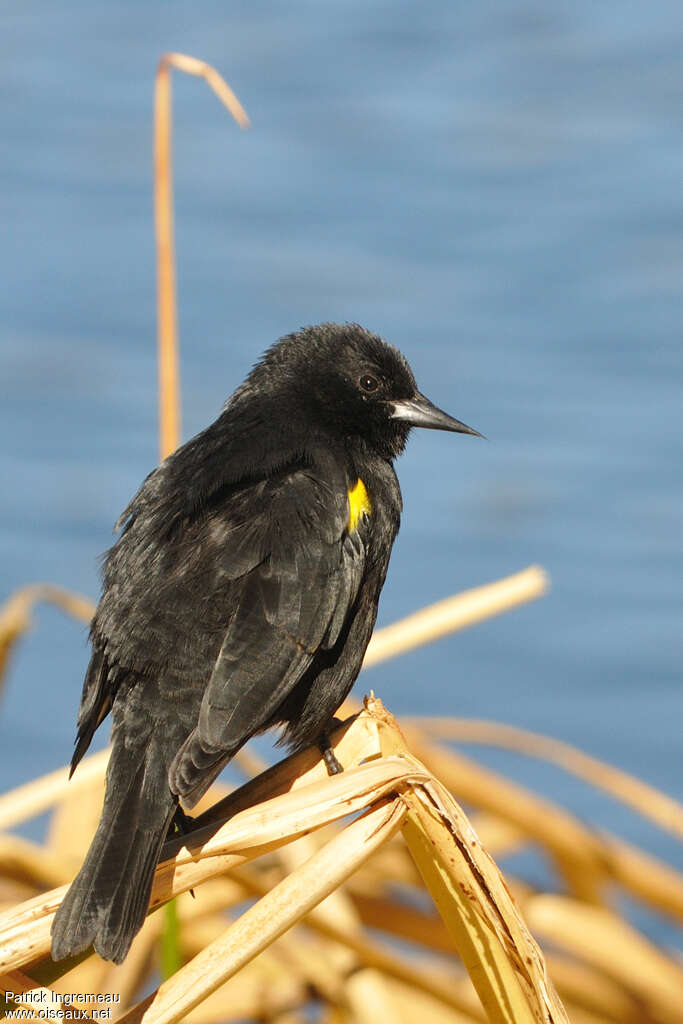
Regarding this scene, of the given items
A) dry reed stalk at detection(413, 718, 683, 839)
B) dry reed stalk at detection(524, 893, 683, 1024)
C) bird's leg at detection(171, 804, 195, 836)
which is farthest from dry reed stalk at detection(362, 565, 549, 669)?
dry reed stalk at detection(524, 893, 683, 1024)

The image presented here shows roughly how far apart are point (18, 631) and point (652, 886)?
1.77 m

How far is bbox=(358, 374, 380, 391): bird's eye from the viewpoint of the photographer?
357 cm

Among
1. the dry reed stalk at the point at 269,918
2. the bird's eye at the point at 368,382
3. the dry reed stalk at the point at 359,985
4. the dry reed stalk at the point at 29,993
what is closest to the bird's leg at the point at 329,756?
the dry reed stalk at the point at 269,918

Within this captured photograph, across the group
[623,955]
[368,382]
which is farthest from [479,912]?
[368,382]

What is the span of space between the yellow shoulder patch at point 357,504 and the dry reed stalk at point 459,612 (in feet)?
1.15

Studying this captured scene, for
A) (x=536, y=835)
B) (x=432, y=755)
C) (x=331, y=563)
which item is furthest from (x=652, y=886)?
(x=331, y=563)

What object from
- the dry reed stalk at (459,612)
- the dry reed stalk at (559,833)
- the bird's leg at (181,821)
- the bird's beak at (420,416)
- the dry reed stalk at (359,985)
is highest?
the bird's beak at (420,416)

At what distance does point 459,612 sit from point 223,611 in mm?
754

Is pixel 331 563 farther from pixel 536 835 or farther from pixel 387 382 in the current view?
pixel 536 835

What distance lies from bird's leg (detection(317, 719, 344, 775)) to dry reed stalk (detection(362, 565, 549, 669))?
55cm

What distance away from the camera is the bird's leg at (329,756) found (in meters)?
2.69

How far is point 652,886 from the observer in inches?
151

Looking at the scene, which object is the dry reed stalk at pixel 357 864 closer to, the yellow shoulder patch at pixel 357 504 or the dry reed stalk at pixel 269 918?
the dry reed stalk at pixel 269 918

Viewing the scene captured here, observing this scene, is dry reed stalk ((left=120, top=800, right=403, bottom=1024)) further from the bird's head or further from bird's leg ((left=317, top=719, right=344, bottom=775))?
the bird's head
